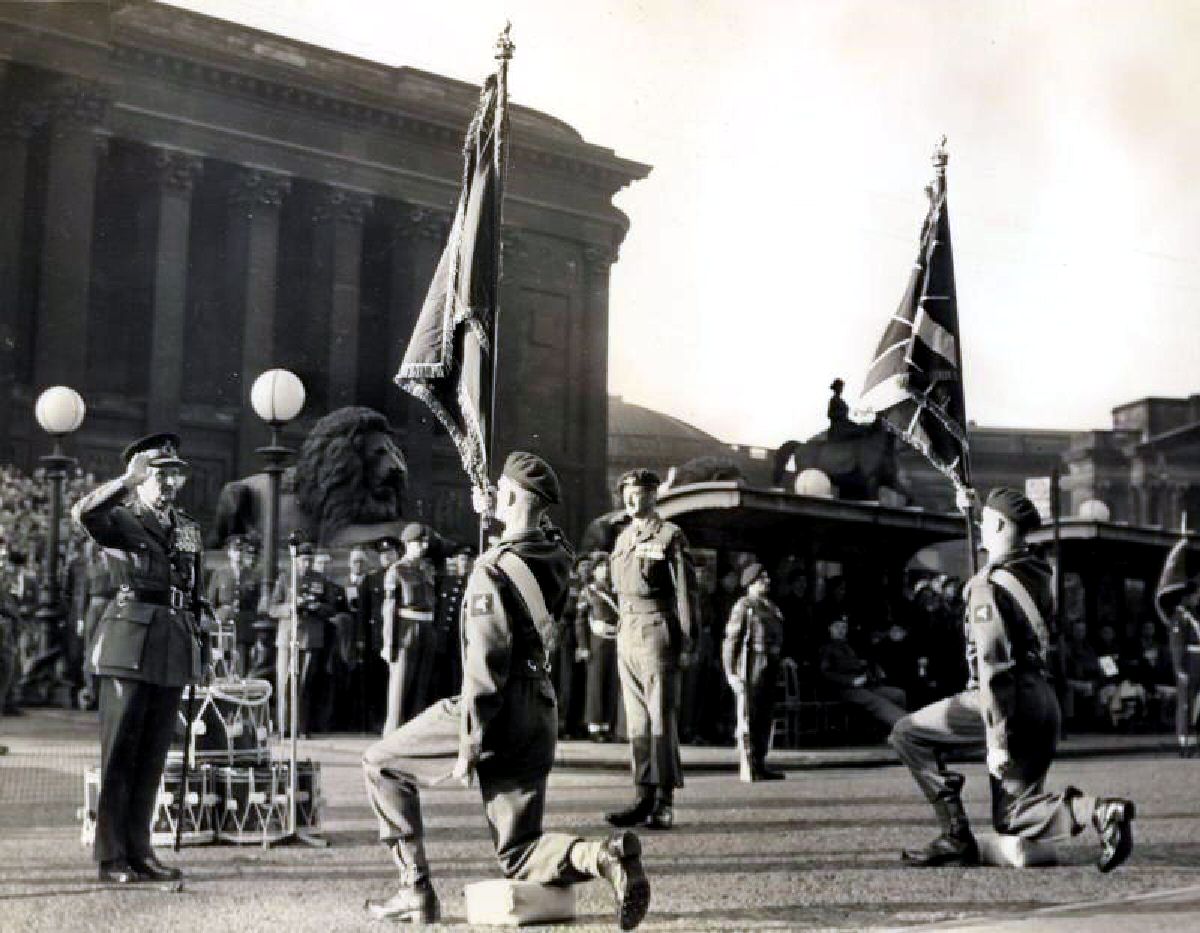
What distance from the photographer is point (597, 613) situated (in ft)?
33.5

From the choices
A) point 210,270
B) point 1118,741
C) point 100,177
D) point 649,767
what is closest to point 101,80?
point 100,177

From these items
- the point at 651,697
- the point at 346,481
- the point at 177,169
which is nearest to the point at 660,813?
the point at 651,697

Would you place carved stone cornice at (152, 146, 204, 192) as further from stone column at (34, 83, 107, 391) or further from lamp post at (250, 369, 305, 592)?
lamp post at (250, 369, 305, 592)

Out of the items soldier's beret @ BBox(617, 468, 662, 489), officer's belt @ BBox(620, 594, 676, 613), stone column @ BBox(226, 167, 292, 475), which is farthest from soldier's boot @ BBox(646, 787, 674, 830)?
stone column @ BBox(226, 167, 292, 475)

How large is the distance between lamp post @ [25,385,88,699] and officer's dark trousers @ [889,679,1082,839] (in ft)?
20.7

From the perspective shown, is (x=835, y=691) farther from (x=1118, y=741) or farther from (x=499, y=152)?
(x=499, y=152)

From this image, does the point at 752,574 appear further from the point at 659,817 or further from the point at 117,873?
the point at 117,873

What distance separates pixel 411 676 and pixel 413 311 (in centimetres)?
476

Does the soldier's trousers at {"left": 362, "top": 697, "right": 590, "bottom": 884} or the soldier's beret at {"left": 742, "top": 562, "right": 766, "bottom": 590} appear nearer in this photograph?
the soldier's trousers at {"left": 362, "top": 697, "right": 590, "bottom": 884}

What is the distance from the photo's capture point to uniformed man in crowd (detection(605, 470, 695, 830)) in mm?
7387

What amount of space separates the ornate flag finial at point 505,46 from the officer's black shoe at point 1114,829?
12.6 ft

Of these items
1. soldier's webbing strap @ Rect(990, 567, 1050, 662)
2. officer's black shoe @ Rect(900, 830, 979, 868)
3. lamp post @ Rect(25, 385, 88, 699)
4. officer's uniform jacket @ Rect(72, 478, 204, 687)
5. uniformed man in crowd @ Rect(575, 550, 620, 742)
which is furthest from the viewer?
uniformed man in crowd @ Rect(575, 550, 620, 742)

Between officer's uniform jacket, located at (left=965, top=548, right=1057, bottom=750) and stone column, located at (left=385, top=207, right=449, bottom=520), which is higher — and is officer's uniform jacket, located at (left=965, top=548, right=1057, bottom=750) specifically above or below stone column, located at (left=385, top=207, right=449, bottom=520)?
below

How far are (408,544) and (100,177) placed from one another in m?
4.56
